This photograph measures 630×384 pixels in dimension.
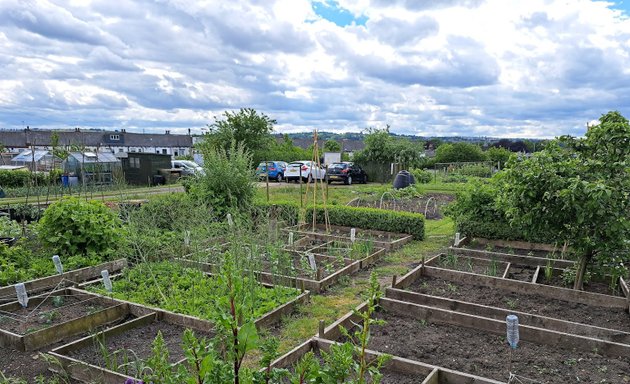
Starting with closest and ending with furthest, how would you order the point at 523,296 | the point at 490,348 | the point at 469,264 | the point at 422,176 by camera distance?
1. the point at 490,348
2. the point at 523,296
3. the point at 469,264
4. the point at 422,176

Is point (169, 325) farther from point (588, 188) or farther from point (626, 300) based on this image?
point (626, 300)

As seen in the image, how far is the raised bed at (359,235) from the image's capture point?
8211 millimetres

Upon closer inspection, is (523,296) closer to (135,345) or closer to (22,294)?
(135,345)

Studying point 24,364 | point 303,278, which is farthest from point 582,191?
point 24,364

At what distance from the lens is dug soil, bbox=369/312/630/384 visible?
3.54 metres

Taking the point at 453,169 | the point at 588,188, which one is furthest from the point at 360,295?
the point at 453,169

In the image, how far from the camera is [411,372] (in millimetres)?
3551

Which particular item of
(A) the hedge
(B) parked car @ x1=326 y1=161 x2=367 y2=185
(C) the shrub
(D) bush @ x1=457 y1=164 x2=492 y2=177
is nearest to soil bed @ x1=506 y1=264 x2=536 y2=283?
(A) the hedge

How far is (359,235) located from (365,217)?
67 cm

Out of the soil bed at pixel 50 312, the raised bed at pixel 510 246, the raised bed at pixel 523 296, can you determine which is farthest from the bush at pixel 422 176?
the soil bed at pixel 50 312

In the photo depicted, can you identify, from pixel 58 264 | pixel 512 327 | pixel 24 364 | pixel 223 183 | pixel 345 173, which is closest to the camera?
pixel 512 327

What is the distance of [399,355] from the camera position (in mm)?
3887

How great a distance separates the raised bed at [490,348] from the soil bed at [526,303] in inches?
33.8

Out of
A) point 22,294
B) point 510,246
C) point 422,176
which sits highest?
point 422,176
